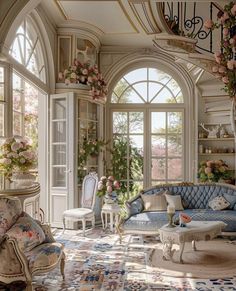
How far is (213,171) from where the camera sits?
701 centimetres

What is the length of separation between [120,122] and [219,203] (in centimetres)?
290

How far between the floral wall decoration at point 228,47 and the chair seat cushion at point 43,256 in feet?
9.63

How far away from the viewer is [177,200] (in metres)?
6.23

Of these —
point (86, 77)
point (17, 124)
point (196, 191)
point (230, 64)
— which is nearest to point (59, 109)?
point (86, 77)

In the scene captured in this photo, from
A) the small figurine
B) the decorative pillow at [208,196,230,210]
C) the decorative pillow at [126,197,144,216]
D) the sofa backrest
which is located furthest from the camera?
the small figurine

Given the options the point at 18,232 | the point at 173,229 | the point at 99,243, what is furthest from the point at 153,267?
the point at 18,232

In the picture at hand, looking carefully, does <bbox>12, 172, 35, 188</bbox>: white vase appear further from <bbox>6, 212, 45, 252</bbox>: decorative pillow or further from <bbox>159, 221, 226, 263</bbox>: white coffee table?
<bbox>159, 221, 226, 263</bbox>: white coffee table

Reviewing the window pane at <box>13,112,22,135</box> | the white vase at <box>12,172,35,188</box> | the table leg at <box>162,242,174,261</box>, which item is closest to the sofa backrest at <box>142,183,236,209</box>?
the table leg at <box>162,242,174,261</box>

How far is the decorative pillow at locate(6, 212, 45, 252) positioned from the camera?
359cm

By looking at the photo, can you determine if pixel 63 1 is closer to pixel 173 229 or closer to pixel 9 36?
pixel 9 36

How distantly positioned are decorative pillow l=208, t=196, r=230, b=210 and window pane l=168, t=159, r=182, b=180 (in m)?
1.79

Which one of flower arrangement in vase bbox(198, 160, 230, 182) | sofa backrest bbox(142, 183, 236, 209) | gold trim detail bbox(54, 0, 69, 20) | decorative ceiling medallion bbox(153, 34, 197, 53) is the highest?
gold trim detail bbox(54, 0, 69, 20)

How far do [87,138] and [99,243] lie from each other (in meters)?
2.26

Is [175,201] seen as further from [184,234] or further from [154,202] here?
[184,234]
